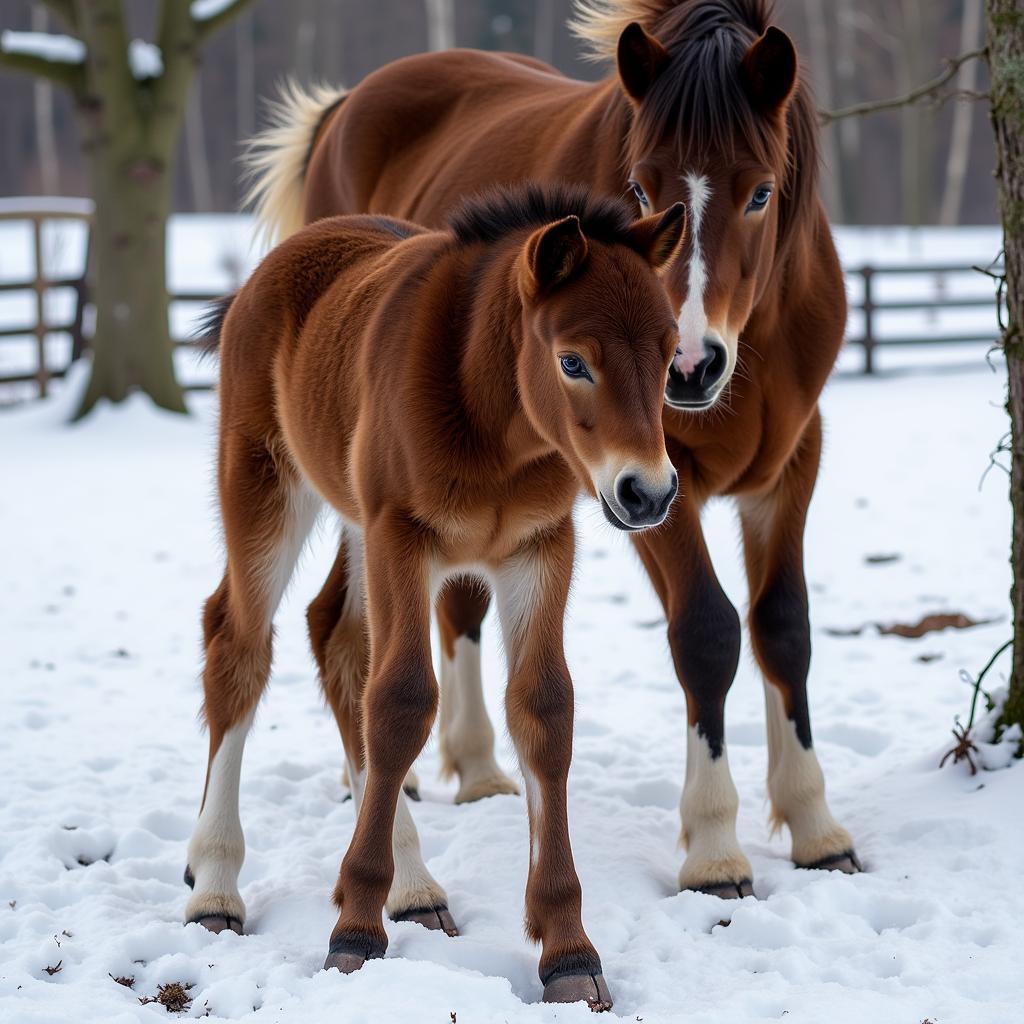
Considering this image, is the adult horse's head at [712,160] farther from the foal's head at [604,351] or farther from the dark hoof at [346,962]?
the dark hoof at [346,962]

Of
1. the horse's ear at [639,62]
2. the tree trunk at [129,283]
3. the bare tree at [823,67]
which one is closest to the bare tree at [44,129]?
the bare tree at [823,67]

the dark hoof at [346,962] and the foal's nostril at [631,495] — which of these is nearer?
the foal's nostril at [631,495]

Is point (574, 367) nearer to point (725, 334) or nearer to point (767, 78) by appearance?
point (725, 334)

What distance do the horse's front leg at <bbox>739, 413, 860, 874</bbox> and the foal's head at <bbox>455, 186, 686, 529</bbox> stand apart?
127 centimetres

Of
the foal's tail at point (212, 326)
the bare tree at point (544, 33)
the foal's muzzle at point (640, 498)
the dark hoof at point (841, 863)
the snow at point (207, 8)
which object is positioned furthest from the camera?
the bare tree at point (544, 33)

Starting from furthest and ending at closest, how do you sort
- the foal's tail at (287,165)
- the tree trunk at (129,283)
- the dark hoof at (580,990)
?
1. the tree trunk at (129,283)
2. the foal's tail at (287,165)
3. the dark hoof at (580,990)

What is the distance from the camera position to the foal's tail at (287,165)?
5.97m

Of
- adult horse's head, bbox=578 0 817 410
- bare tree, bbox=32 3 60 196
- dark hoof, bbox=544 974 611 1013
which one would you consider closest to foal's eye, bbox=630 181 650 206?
adult horse's head, bbox=578 0 817 410

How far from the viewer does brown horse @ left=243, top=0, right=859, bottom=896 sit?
3.28m

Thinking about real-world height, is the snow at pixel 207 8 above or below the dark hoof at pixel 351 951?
above

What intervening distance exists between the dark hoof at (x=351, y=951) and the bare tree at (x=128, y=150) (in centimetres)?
972

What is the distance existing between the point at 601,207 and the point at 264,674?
1.57 metres

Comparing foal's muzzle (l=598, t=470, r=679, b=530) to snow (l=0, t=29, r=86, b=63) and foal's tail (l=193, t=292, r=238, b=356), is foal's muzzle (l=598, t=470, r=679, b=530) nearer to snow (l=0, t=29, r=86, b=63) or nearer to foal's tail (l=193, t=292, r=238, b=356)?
foal's tail (l=193, t=292, r=238, b=356)

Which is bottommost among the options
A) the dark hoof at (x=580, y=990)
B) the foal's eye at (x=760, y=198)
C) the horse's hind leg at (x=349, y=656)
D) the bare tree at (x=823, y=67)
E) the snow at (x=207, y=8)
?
the dark hoof at (x=580, y=990)
